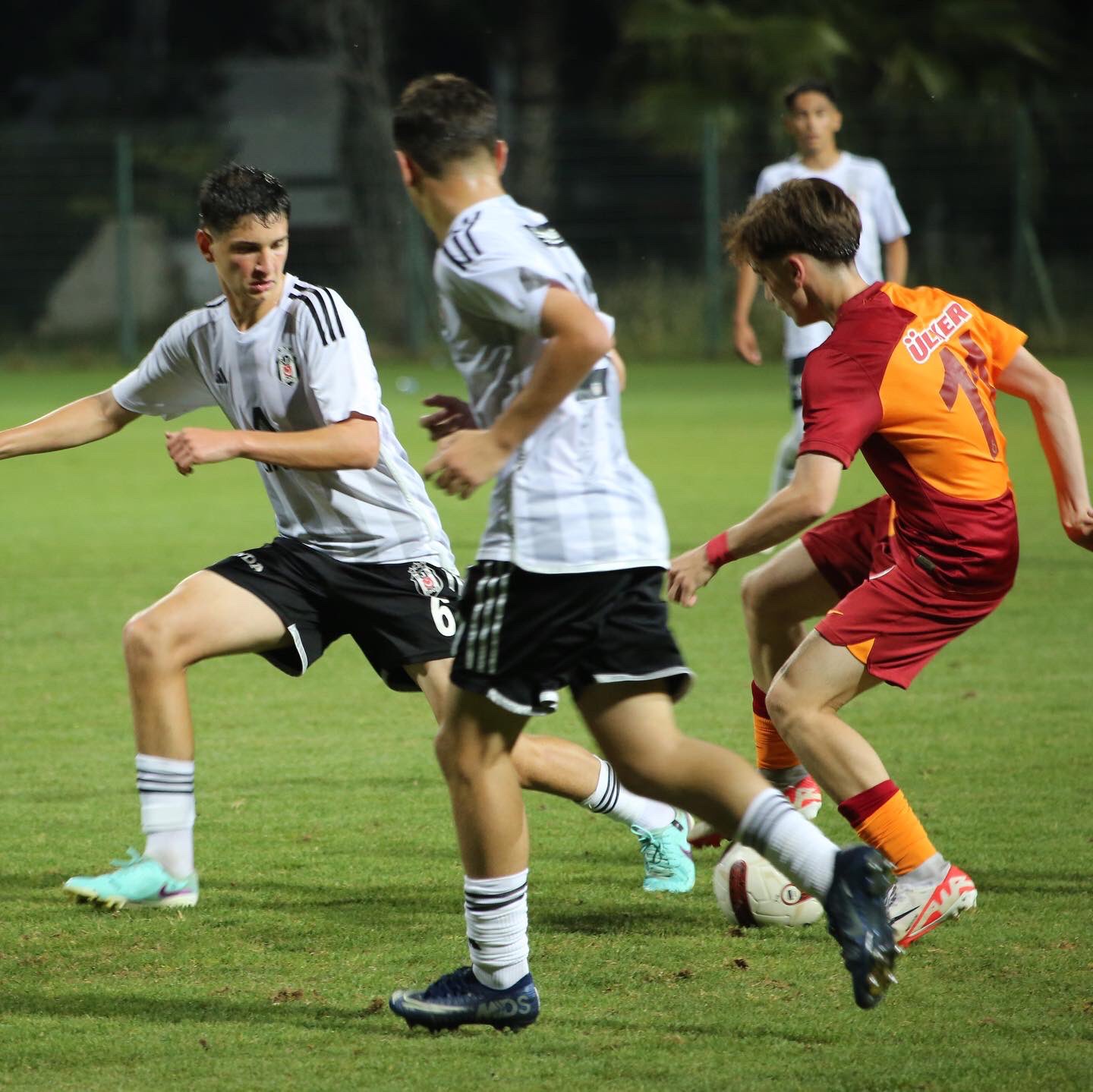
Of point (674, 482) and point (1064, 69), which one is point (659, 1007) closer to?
point (674, 482)

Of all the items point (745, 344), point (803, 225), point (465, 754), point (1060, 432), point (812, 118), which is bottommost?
point (745, 344)

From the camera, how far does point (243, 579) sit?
193 inches

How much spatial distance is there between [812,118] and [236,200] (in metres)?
6.28

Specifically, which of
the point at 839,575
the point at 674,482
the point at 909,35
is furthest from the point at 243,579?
the point at 909,35

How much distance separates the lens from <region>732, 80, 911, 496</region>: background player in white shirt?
10.5 metres

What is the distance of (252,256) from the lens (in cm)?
485

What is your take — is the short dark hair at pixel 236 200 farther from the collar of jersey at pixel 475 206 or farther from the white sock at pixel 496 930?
the white sock at pixel 496 930

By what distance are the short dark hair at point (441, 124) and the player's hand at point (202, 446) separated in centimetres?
82

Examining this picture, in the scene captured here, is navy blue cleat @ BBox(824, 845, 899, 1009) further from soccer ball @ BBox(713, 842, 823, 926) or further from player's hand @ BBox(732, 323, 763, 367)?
player's hand @ BBox(732, 323, 763, 367)

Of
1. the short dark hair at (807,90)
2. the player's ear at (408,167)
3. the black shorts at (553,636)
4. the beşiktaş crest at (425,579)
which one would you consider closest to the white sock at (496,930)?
the black shorts at (553,636)

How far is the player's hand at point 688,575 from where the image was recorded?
13.6 ft

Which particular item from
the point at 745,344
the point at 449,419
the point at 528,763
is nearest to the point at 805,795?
the point at 528,763

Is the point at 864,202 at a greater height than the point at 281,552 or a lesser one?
lesser

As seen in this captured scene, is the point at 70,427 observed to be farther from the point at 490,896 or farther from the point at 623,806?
the point at 490,896
